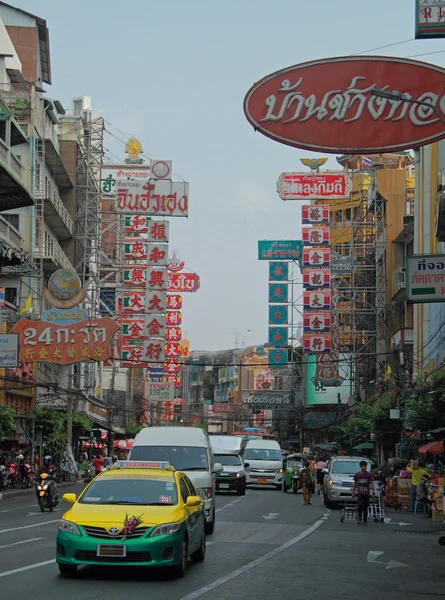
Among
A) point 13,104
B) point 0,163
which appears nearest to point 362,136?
point 0,163

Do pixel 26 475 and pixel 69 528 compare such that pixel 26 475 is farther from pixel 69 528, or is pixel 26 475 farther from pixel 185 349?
pixel 185 349

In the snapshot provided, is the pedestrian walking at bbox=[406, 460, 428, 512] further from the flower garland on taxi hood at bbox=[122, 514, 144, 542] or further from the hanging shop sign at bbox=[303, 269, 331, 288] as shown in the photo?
the hanging shop sign at bbox=[303, 269, 331, 288]

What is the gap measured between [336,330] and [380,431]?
18052mm

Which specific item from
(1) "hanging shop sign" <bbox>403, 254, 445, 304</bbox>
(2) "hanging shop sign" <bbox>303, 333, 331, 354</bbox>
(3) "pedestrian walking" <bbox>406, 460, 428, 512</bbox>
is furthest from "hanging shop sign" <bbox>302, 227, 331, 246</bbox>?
(1) "hanging shop sign" <bbox>403, 254, 445, 304</bbox>

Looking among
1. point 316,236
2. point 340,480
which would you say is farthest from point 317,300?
point 340,480

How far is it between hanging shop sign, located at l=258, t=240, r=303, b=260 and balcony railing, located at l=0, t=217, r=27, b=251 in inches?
766

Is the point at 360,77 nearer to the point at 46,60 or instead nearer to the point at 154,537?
the point at 154,537

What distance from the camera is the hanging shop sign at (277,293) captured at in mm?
63406

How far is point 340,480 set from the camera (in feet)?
104

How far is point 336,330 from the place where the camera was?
215ft

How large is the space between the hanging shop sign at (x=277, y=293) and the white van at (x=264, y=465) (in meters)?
16.4

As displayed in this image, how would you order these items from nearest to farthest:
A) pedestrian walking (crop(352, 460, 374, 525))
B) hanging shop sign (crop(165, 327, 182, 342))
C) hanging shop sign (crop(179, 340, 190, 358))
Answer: pedestrian walking (crop(352, 460, 374, 525))
hanging shop sign (crop(165, 327, 182, 342))
hanging shop sign (crop(179, 340, 190, 358))

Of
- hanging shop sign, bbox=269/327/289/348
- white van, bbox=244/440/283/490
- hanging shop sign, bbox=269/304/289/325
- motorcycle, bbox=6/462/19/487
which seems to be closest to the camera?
motorcycle, bbox=6/462/19/487

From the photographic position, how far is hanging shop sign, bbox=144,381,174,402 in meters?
87.4
